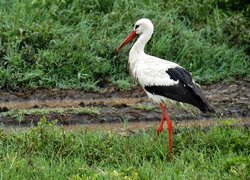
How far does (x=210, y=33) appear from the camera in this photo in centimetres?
1402

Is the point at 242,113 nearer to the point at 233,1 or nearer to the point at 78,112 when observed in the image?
the point at 78,112

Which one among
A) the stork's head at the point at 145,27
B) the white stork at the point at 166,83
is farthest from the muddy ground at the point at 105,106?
the stork's head at the point at 145,27

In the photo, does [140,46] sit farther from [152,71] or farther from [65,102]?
[65,102]

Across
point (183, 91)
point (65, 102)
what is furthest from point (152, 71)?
point (65, 102)

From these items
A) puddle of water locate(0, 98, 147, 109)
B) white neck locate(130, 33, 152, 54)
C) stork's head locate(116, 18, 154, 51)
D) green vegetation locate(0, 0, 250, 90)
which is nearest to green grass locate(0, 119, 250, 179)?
white neck locate(130, 33, 152, 54)

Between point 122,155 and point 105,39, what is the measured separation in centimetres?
582

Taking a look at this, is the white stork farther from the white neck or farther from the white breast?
the white neck

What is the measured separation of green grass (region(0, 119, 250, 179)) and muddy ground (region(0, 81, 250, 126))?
2.89 ft

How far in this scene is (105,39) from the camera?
42.1ft

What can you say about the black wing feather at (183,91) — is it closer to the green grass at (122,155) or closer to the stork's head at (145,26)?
the green grass at (122,155)

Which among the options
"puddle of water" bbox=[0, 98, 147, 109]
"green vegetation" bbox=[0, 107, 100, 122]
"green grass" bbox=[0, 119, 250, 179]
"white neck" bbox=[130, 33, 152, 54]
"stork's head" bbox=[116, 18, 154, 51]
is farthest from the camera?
"puddle of water" bbox=[0, 98, 147, 109]

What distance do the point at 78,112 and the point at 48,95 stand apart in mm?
1537

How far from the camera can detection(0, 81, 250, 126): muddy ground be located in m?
9.78

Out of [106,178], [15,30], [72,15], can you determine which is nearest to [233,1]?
[72,15]
